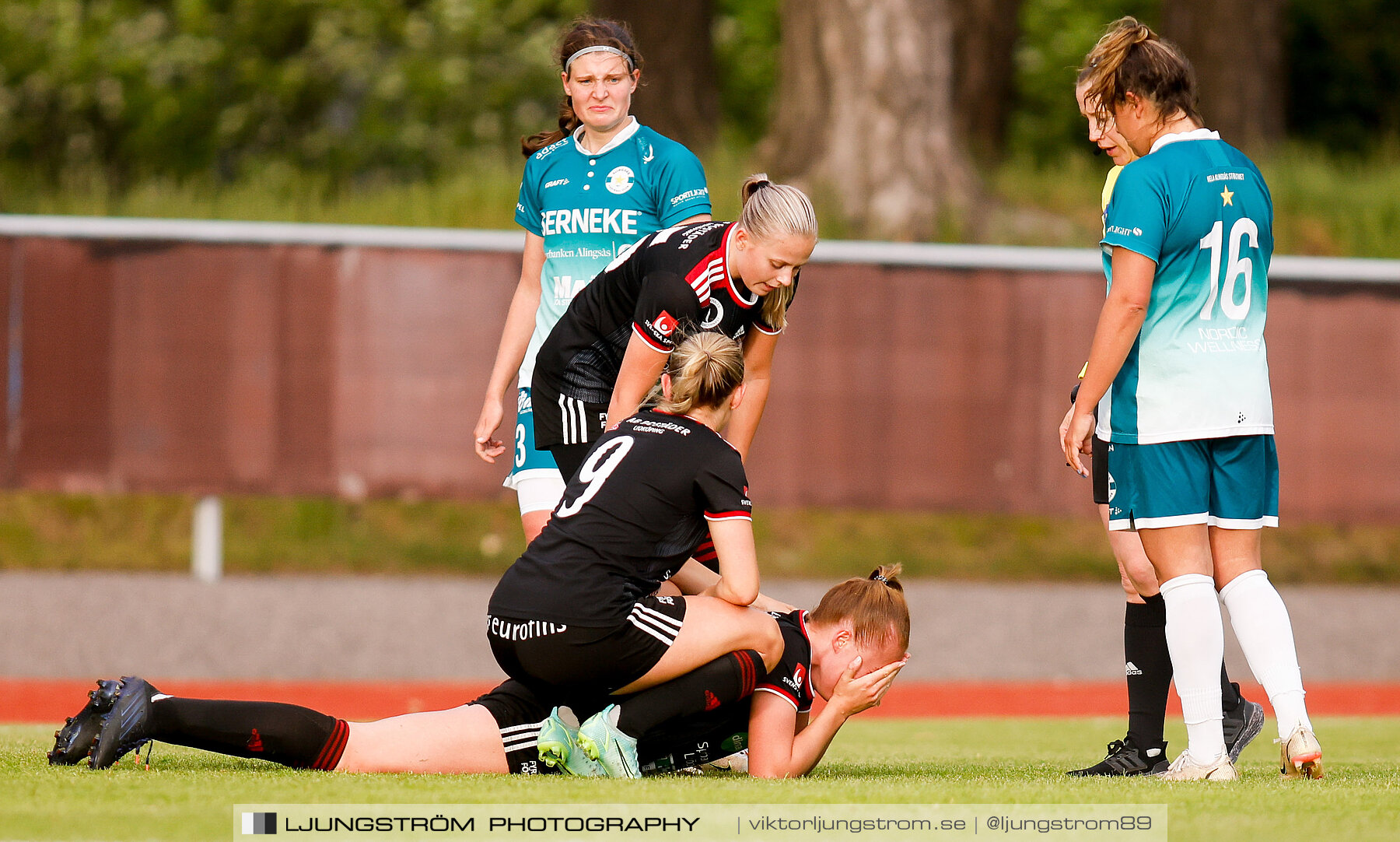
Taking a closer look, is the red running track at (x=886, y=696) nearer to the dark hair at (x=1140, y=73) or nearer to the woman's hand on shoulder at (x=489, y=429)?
the woman's hand on shoulder at (x=489, y=429)

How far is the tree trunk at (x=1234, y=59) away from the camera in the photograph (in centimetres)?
1545

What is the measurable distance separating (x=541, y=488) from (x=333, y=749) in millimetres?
1236

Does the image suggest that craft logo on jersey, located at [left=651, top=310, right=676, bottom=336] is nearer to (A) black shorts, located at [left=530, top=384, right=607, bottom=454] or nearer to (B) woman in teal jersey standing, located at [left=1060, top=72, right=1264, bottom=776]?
(A) black shorts, located at [left=530, top=384, right=607, bottom=454]

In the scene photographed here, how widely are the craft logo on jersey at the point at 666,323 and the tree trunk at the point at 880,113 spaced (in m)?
8.24

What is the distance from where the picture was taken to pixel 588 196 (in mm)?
5078

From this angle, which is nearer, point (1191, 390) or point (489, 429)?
point (1191, 390)

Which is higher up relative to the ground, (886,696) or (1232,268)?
(1232,268)

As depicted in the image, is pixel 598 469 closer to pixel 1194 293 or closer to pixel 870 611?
pixel 870 611

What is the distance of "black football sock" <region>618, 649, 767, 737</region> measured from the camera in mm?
4230

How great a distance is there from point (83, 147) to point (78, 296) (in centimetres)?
1375

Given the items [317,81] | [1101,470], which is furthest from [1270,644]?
[317,81]

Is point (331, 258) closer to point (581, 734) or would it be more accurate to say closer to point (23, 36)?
point (581, 734)

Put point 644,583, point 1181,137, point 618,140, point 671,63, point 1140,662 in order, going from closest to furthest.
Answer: point 644,583 < point 1181,137 < point 1140,662 < point 618,140 < point 671,63

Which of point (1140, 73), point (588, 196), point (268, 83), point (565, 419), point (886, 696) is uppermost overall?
point (268, 83)
